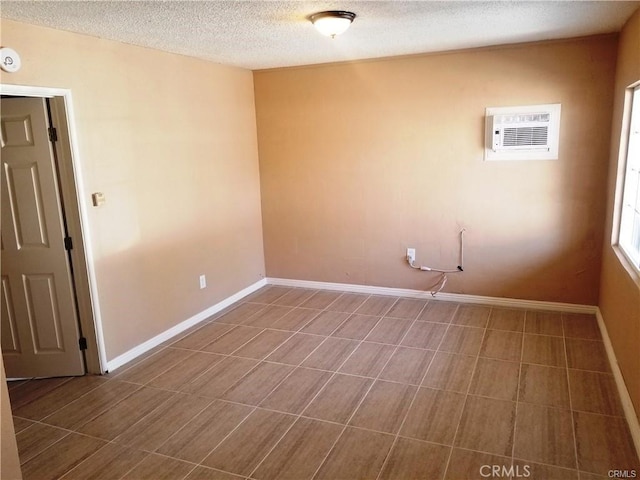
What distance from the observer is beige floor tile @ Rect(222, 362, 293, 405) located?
121 inches

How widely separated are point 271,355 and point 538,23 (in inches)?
124

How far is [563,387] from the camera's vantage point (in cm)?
303

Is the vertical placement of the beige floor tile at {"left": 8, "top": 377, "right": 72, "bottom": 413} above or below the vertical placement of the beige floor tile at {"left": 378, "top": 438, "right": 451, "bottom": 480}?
above

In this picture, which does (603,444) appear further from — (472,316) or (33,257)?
(33,257)

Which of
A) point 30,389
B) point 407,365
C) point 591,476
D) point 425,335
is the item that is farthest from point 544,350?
point 30,389

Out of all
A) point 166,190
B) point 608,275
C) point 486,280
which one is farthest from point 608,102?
point 166,190

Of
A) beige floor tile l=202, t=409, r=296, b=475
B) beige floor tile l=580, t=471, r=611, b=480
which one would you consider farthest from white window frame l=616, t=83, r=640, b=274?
beige floor tile l=202, t=409, r=296, b=475

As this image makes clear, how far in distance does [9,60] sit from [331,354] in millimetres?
2854

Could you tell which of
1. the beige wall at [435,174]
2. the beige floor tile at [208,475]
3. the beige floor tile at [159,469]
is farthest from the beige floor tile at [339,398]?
the beige wall at [435,174]

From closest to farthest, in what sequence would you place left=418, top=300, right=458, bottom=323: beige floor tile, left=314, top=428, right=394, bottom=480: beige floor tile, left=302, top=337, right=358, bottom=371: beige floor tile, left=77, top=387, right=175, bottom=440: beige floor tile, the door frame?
left=314, top=428, right=394, bottom=480: beige floor tile, left=77, top=387, right=175, bottom=440: beige floor tile, the door frame, left=302, top=337, right=358, bottom=371: beige floor tile, left=418, top=300, right=458, bottom=323: beige floor tile

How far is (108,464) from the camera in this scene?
2473 mm

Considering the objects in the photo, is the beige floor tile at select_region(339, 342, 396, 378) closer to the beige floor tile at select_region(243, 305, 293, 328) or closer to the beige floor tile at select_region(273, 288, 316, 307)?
the beige floor tile at select_region(243, 305, 293, 328)

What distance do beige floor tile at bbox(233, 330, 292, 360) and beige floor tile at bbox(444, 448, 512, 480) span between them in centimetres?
172

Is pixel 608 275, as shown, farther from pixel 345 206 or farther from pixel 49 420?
pixel 49 420
